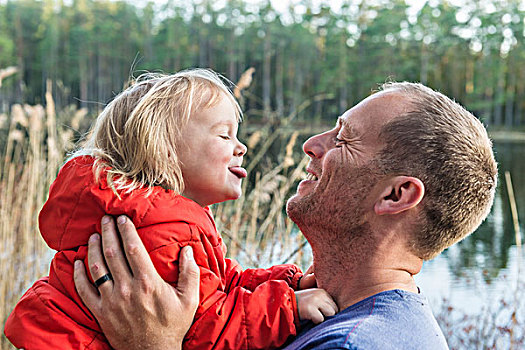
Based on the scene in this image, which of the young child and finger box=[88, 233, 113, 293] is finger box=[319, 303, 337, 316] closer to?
the young child

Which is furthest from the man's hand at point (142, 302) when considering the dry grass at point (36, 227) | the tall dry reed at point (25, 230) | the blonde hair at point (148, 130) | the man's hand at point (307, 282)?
the tall dry reed at point (25, 230)

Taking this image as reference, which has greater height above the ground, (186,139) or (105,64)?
(186,139)

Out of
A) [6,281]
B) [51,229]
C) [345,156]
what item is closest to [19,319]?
[51,229]

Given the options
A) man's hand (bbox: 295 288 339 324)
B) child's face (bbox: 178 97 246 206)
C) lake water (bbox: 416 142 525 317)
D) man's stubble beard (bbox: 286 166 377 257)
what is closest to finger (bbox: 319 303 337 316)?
man's hand (bbox: 295 288 339 324)

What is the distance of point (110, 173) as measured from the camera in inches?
59.9

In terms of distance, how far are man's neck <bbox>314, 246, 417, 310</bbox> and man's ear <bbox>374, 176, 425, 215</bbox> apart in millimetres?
159

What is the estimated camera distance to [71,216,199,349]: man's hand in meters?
1.41

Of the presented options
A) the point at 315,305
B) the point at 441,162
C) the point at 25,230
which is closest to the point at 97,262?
the point at 315,305

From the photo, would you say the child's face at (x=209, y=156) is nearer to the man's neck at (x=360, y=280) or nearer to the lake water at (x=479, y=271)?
the man's neck at (x=360, y=280)

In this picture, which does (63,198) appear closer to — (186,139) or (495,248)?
(186,139)

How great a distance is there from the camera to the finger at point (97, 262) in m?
1.45

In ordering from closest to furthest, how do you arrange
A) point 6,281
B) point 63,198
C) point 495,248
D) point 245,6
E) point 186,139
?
1. point 63,198
2. point 186,139
3. point 6,281
4. point 495,248
5. point 245,6

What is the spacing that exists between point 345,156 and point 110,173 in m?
0.66

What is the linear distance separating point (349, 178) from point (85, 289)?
0.77 m
